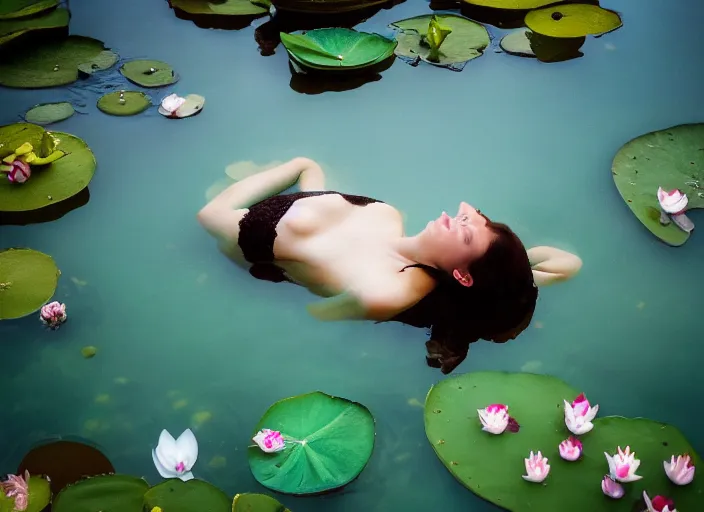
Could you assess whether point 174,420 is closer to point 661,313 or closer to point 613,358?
point 613,358

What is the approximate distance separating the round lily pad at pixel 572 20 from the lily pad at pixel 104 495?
2457mm

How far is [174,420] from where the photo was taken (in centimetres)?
182

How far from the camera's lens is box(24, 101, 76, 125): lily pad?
2.62 metres

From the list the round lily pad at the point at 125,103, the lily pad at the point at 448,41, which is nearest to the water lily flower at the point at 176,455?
the round lily pad at the point at 125,103

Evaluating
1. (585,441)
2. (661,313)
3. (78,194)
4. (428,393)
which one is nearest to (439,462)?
(428,393)

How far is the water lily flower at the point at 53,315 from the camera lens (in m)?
1.99

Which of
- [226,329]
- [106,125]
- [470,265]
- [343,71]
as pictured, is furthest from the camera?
[343,71]

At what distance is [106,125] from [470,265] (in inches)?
60.0

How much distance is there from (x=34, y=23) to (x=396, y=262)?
2.01 metres

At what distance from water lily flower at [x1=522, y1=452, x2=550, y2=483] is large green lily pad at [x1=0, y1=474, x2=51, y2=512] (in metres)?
1.11

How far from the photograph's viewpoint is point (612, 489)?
1.62 meters

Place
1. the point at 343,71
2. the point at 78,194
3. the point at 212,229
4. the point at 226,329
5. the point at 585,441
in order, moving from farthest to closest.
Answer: the point at 343,71 < the point at 78,194 < the point at 212,229 < the point at 226,329 < the point at 585,441

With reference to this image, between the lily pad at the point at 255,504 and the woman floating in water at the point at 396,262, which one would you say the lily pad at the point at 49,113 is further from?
the lily pad at the point at 255,504

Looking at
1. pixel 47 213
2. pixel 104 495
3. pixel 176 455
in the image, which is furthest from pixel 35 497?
pixel 47 213
